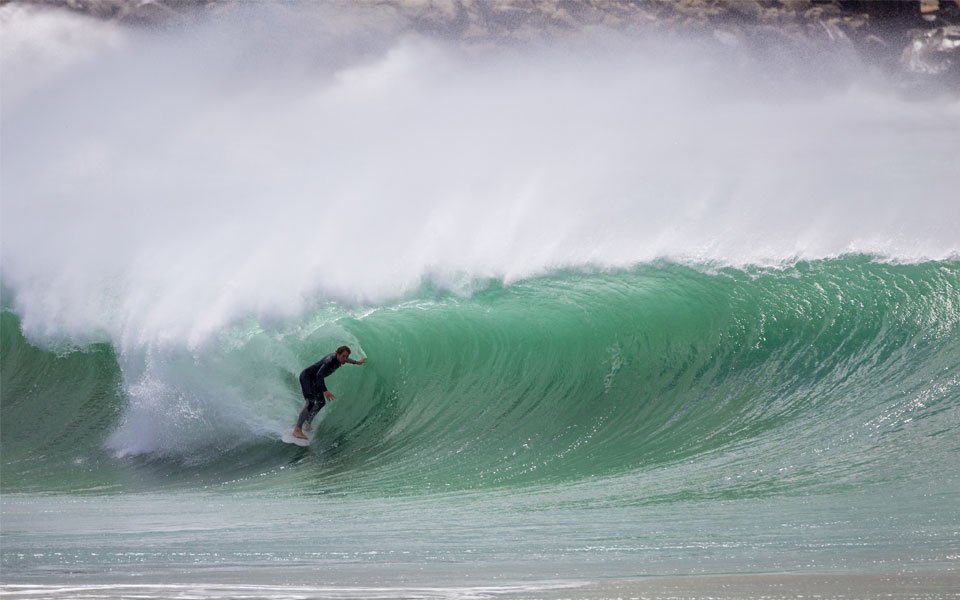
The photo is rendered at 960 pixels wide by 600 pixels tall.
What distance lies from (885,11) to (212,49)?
41.1 ft

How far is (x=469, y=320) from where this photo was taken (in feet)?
31.3

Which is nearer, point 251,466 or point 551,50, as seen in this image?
point 251,466

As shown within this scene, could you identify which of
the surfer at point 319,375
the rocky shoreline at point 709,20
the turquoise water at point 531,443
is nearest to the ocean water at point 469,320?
the turquoise water at point 531,443

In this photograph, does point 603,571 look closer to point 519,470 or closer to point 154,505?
point 519,470

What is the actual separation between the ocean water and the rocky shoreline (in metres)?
0.80

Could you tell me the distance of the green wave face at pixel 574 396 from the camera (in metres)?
6.75

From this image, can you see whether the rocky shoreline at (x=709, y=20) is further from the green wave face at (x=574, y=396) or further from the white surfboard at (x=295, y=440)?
the white surfboard at (x=295, y=440)

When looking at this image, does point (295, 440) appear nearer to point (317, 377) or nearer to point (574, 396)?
point (317, 377)

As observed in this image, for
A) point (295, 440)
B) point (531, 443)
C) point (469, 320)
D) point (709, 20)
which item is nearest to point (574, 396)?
point (531, 443)

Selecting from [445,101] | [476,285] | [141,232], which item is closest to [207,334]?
[476,285]

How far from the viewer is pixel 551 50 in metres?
17.0

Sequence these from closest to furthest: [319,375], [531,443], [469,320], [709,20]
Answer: [531,443], [319,375], [469,320], [709,20]

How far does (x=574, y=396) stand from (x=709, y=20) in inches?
488

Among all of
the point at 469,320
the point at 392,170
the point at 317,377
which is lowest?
the point at 317,377
